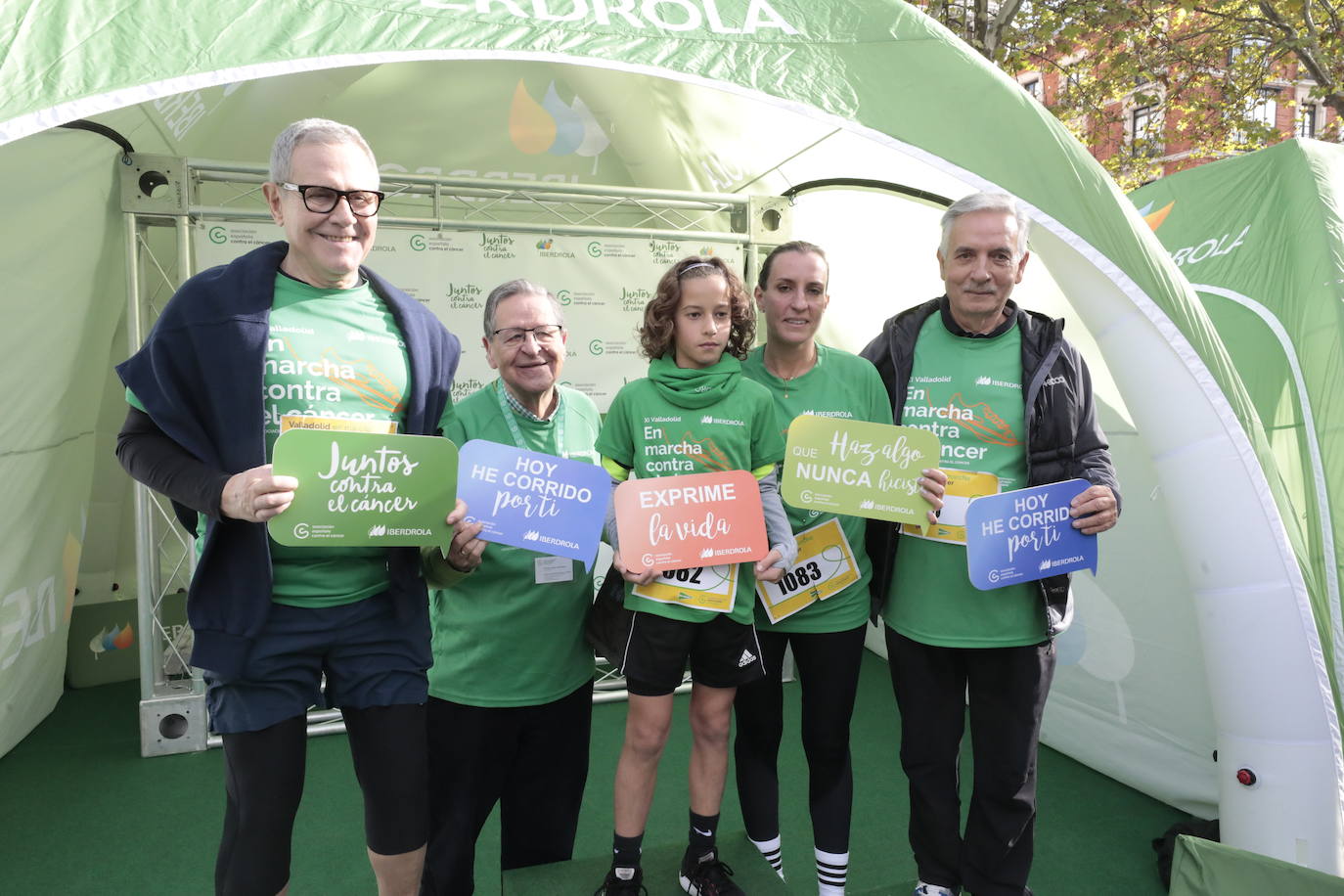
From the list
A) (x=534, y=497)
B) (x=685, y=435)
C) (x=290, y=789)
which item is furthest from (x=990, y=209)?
(x=290, y=789)

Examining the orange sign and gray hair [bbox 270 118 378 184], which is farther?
the orange sign

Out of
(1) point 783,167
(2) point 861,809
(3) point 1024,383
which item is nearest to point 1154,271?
(3) point 1024,383

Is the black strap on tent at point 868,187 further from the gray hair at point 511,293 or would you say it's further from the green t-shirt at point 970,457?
the gray hair at point 511,293

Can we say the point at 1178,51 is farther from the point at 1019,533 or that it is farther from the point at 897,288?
the point at 1019,533

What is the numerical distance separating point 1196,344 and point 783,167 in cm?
271

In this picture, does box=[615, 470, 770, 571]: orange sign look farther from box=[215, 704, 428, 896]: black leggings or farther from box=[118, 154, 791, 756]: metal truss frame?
box=[118, 154, 791, 756]: metal truss frame

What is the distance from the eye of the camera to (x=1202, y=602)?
2104 mm

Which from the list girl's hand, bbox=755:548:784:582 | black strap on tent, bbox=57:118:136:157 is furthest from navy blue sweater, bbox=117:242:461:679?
black strap on tent, bbox=57:118:136:157

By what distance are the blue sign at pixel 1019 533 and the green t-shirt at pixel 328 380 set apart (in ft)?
3.95

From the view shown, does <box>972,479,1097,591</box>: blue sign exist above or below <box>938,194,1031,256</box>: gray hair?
below

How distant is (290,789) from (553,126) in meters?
4.41

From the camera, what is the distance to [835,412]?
6.72 ft

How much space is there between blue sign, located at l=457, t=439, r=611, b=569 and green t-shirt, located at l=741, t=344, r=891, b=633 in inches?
21.6

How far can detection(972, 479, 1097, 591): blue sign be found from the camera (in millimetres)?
1817
